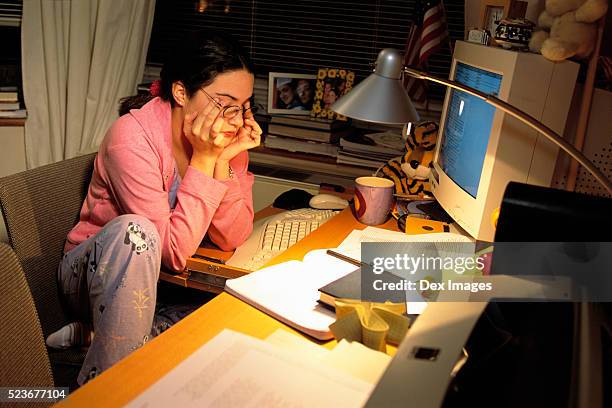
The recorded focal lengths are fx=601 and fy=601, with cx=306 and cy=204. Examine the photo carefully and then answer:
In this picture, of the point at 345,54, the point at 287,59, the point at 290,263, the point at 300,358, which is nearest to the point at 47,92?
the point at 287,59

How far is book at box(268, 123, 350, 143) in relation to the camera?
2330 millimetres

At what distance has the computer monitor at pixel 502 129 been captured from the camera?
1.18 meters

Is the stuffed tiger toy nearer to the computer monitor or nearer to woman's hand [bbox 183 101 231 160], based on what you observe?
the computer monitor

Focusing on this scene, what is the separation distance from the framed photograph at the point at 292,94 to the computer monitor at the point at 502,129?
110 centimetres

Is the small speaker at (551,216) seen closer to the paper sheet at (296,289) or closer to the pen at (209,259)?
the paper sheet at (296,289)

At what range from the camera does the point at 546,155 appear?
4.01 feet

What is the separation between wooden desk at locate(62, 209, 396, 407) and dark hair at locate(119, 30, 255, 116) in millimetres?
639

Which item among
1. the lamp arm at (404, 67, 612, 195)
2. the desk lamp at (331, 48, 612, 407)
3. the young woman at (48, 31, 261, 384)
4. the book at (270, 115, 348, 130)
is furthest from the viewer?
the book at (270, 115, 348, 130)

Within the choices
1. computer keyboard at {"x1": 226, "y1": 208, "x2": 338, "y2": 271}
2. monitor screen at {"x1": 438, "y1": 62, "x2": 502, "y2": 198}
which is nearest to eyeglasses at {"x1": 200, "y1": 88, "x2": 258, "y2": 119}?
computer keyboard at {"x1": 226, "y1": 208, "x2": 338, "y2": 271}

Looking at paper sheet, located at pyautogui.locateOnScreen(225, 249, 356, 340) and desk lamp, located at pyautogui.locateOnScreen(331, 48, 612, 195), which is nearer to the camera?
paper sheet, located at pyautogui.locateOnScreen(225, 249, 356, 340)

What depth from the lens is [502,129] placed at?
3.98 feet

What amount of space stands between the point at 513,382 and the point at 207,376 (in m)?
0.40

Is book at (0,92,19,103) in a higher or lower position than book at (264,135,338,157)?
higher

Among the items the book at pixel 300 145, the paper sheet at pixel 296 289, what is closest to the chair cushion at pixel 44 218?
the paper sheet at pixel 296 289
